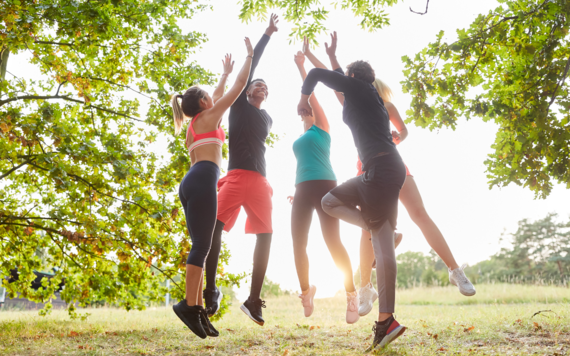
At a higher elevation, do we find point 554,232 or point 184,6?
point 184,6

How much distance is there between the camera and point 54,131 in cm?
594

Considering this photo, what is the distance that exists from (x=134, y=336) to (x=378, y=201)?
4.79 meters

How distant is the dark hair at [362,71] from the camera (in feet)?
11.7

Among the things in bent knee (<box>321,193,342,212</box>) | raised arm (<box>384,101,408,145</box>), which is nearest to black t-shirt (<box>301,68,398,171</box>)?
bent knee (<box>321,193,342,212</box>)

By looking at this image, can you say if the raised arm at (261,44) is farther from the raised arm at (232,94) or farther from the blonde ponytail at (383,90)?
the blonde ponytail at (383,90)

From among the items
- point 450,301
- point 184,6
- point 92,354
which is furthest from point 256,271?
point 450,301

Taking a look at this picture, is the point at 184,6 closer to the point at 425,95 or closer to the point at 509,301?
the point at 425,95

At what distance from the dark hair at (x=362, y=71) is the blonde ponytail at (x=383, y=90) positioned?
396 mm

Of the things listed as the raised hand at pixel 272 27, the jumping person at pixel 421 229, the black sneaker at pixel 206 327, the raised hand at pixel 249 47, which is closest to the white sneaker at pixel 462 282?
the jumping person at pixel 421 229

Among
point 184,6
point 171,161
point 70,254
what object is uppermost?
point 184,6

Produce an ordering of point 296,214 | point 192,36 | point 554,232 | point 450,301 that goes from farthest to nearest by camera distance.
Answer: point 554,232
point 450,301
point 192,36
point 296,214

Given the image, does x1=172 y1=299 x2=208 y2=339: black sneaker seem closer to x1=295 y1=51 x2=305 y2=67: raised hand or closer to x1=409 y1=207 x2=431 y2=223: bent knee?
x1=409 y1=207 x2=431 y2=223: bent knee

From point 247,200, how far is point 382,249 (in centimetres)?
142

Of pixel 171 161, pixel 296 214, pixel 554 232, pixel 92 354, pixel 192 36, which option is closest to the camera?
pixel 296 214
